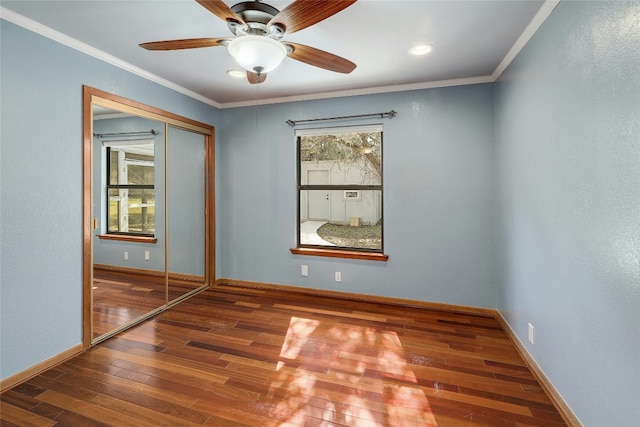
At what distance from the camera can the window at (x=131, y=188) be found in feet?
9.38

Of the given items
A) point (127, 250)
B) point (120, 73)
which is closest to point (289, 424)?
point (127, 250)

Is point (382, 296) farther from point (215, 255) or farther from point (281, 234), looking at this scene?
point (215, 255)

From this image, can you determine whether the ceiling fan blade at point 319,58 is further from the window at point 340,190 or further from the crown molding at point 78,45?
the crown molding at point 78,45

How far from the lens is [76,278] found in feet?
8.18

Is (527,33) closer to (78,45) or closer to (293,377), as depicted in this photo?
(293,377)

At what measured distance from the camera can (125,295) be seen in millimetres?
3127

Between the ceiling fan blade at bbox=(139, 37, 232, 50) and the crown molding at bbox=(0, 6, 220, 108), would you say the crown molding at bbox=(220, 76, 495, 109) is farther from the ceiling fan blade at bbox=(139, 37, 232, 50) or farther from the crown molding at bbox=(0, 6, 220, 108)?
the ceiling fan blade at bbox=(139, 37, 232, 50)

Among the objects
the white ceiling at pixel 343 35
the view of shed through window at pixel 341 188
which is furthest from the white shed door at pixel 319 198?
the white ceiling at pixel 343 35

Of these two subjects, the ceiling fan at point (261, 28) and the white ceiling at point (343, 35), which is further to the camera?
the white ceiling at point (343, 35)

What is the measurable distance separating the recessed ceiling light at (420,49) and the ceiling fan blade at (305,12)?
1343mm

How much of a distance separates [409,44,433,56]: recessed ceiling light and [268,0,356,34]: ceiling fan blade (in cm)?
134

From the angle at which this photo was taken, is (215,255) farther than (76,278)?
Yes

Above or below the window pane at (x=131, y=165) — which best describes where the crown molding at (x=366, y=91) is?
above

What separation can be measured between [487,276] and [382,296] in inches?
44.9
